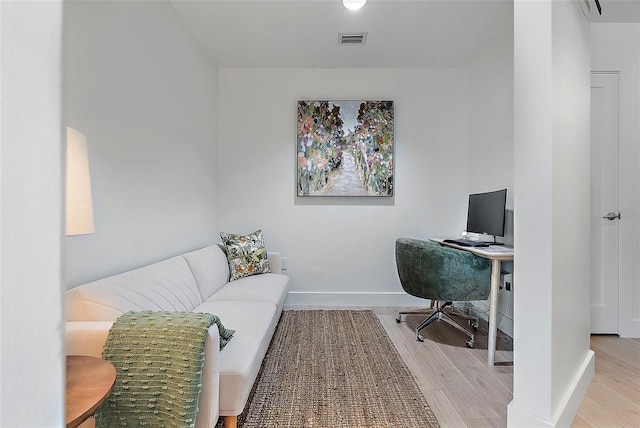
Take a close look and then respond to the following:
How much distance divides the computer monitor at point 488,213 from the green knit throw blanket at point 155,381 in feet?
7.67

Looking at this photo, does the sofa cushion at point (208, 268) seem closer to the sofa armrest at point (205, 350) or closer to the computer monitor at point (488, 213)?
the sofa armrest at point (205, 350)

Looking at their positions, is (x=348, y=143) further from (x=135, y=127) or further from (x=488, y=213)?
(x=135, y=127)

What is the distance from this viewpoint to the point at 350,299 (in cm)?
345

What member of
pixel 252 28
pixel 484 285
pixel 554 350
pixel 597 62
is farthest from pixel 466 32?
pixel 554 350

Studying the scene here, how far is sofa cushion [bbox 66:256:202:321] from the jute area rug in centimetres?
71

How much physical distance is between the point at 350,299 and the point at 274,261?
995 millimetres

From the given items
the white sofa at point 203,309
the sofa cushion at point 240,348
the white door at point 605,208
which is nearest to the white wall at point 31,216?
the white sofa at point 203,309

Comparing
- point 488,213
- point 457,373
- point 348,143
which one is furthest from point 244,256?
point 488,213

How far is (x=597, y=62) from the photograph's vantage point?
2.55 metres

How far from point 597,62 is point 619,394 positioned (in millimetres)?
2532

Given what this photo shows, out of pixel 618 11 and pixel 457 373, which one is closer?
pixel 457 373

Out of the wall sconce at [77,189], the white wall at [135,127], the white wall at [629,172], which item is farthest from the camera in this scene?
the white wall at [629,172]

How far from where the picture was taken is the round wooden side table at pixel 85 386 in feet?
2.35

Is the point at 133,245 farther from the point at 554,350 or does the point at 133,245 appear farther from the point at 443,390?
the point at 554,350
